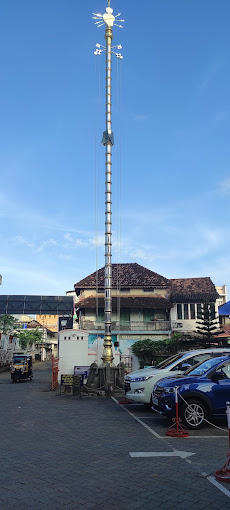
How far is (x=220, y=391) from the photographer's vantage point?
9562mm

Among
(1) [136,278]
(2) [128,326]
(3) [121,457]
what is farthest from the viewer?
(1) [136,278]

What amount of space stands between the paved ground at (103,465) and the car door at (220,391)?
0.55 metres

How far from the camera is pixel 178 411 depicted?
952 cm

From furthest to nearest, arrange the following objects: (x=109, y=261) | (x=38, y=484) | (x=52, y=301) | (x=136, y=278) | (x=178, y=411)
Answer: (x=52, y=301), (x=136, y=278), (x=109, y=261), (x=178, y=411), (x=38, y=484)

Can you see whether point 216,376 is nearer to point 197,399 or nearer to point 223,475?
point 197,399

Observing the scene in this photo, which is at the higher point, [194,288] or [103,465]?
→ [194,288]

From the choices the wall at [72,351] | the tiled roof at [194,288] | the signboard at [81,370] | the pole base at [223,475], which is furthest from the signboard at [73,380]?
the tiled roof at [194,288]

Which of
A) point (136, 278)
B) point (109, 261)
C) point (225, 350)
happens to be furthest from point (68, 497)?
point (136, 278)

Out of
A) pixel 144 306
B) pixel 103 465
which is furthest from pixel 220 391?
pixel 144 306

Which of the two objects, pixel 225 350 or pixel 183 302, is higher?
pixel 183 302

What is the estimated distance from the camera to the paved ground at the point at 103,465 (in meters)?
5.08

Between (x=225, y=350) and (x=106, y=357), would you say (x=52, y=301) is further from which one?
(x=225, y=350)

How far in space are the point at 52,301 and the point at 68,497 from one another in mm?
53016

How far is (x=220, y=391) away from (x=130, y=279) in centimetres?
3401
